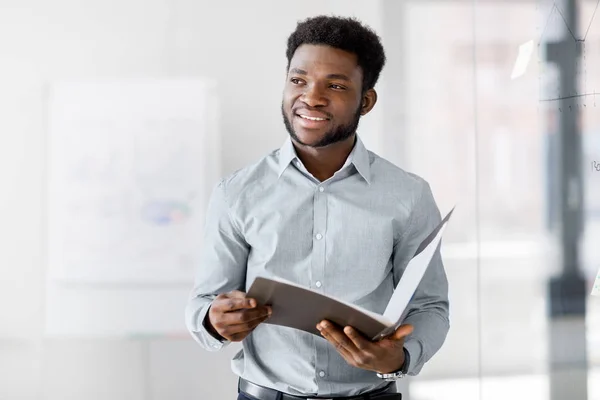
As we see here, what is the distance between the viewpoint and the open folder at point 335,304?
119 cm

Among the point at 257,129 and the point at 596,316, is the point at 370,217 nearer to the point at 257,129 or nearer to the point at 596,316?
the point at 596,316

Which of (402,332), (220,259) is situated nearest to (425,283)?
(402,332)

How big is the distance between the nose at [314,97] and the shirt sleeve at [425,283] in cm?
32

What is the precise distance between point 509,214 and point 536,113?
34 cm

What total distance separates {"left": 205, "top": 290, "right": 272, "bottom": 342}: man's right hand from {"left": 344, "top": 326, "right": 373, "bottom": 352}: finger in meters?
0.16

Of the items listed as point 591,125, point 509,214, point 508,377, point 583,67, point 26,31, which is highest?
point 26,31

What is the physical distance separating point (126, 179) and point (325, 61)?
115 cm

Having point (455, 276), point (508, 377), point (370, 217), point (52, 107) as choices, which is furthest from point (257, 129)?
point (508, 377)

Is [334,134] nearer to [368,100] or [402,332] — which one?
[368,100]

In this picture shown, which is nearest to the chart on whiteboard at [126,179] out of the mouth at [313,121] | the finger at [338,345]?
the mouth at [313,121]

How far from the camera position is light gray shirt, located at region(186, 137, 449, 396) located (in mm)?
1514

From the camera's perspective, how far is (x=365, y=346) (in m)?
1.28

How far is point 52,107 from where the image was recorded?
7.89 feet

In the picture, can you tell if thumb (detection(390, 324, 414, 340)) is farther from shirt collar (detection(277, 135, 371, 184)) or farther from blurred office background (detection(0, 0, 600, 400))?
blurred office background (detection(0, 0, 600, 400))
